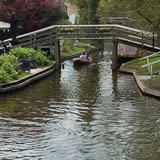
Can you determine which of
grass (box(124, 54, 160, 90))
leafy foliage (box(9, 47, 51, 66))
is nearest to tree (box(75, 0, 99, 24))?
leafy foliage (box(9, 47, 51, 66))

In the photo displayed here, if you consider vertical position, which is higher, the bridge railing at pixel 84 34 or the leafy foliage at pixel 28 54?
the bridge railing at pixel 84 34

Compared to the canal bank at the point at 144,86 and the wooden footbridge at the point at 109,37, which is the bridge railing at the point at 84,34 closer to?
the wooden footbridge at the point at 109,37

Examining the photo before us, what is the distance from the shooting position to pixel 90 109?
2112 centimetres

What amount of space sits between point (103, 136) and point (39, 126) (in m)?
2.80

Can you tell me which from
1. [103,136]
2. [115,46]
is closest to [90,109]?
[103,136]

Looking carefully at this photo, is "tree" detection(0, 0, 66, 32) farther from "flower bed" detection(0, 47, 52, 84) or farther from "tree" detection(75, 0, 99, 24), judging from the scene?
"tree" detection(75, 0, 99, 24)

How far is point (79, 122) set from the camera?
1844cm

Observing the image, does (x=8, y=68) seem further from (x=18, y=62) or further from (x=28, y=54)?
(x=28, y=54)

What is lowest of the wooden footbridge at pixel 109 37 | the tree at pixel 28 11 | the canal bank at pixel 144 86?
the canal bank at pixel 144 86

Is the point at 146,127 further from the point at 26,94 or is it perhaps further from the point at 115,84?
the point at 115,84

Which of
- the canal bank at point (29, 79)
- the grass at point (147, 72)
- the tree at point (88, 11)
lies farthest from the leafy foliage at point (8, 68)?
the tree at point (88, 11)

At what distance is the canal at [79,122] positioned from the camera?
1434 centimetres

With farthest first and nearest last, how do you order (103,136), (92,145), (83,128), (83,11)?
(83,11), (83,128), (103,136), (92,145)

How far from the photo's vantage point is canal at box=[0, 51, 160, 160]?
14.3 m
